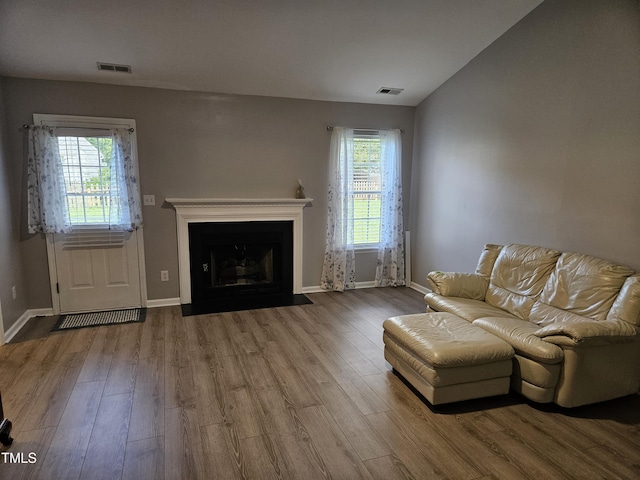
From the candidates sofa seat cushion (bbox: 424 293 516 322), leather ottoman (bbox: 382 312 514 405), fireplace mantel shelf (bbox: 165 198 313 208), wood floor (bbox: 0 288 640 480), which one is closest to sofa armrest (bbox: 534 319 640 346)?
leather ottoman (bbox: 382 312 514 405)

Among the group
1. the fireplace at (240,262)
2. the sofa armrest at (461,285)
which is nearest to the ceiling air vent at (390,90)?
the fireplace at (240,262)

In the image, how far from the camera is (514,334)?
2625 mm

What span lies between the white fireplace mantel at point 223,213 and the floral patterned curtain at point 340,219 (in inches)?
15.3

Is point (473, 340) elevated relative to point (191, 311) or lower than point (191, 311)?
elevated

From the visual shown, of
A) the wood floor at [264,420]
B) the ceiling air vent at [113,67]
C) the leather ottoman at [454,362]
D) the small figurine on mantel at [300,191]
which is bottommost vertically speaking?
the wood floor at [264,420]

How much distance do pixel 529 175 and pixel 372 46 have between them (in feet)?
6.31

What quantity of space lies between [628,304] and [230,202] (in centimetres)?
373

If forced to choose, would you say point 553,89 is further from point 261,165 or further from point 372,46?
point 261,165

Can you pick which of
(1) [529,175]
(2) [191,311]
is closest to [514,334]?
(1) [529,175]

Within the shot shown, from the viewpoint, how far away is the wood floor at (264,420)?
1995mm

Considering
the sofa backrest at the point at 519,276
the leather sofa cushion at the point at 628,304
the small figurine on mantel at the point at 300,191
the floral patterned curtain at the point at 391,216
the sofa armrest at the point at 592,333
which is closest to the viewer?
the sofa armrest at the point at 592,333

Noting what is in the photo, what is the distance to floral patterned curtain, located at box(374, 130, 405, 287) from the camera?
5.11m

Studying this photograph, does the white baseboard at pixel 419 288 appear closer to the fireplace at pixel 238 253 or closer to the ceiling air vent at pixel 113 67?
the fireplace at pixel 238 253

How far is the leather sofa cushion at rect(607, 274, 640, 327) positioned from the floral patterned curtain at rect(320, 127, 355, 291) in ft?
9.95
